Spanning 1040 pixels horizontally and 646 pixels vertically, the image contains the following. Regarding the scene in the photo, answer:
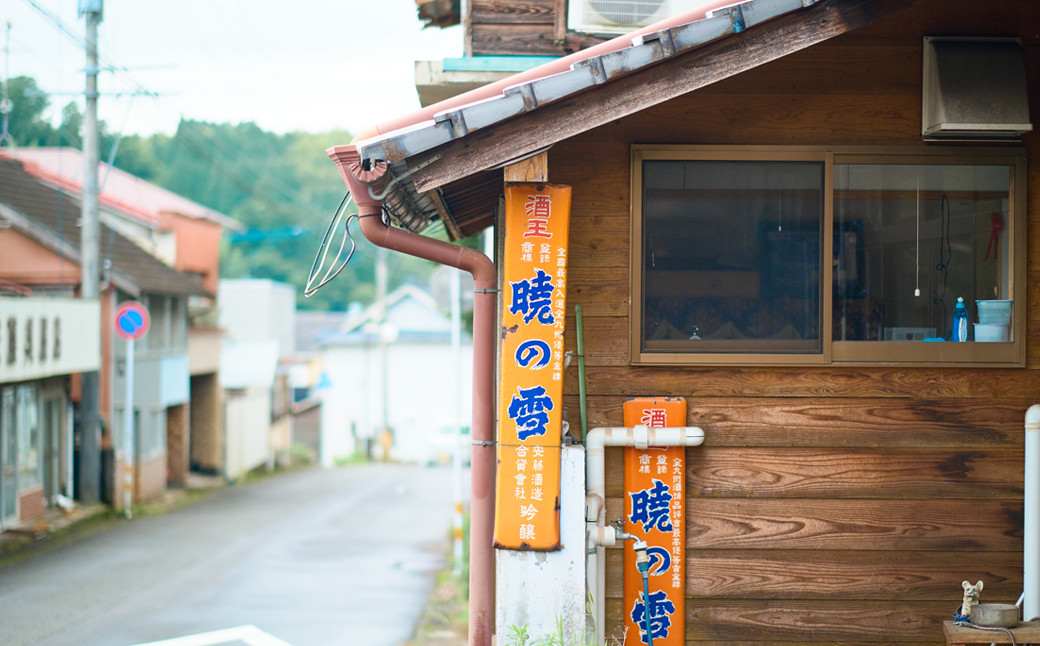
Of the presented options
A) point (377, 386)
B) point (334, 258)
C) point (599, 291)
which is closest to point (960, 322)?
point (599, 291)

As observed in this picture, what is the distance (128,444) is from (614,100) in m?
17.5

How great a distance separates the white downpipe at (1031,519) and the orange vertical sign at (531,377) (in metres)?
2.26

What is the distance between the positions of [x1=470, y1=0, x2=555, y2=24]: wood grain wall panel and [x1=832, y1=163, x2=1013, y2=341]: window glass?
241 cm

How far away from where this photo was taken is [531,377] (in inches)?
157

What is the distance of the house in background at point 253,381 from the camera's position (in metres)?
28.4

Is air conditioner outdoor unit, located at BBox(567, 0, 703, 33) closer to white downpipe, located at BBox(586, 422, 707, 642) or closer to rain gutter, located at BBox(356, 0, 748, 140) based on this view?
rain gutter, located at BBox(356, 0, 748, 140)

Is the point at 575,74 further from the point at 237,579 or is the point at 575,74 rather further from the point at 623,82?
the point at 237,579

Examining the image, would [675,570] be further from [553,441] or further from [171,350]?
[171,350]

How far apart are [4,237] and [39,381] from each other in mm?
3217

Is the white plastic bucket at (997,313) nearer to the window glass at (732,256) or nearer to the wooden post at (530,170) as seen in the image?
the window glass at (732,256)

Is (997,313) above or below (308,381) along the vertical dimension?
above

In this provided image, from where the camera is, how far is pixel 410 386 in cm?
3947

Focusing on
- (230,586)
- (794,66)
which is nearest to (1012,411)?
(794,66)

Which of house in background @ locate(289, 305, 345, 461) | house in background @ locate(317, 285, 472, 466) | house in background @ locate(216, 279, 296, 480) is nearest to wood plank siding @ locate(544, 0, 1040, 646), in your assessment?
house in background @ locate(216, 279, 296, 480)
